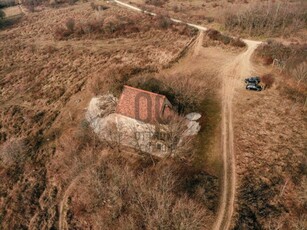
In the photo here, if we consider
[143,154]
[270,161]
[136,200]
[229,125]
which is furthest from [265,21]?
[136,200]

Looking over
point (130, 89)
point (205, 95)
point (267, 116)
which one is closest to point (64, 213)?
point (130, 89)

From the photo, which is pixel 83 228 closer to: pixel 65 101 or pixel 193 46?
pixel 65 101

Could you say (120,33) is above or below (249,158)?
above

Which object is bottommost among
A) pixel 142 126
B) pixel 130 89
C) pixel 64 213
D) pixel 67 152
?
pixel 64 213

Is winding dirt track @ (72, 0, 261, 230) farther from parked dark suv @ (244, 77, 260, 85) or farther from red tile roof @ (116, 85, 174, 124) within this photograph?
red tile roof @ (116, 85, 174, 124)

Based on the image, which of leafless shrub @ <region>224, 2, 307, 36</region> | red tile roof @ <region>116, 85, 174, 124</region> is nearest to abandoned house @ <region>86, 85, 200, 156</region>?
red tile roof @ <region>116, 85, 174, 124</region>

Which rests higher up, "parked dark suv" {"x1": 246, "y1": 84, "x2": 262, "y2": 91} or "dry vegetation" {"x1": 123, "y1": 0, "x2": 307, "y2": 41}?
"dry vegetation" {"x1": 123, "y1": 0, "x2": 307, "y2": 41}
